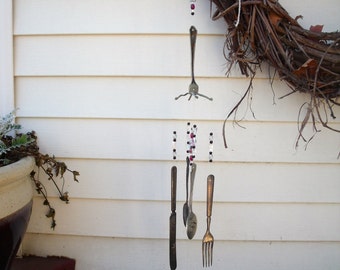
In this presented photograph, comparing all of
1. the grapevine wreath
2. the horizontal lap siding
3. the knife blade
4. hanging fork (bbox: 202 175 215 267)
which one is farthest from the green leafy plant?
the grapevine wreath

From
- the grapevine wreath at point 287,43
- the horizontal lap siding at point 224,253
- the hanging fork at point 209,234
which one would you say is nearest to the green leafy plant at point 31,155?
the horizontal lap siding at point 224,253

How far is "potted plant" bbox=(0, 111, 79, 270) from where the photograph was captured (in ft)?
3.85

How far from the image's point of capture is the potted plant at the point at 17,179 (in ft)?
3.85

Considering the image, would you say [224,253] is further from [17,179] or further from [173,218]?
[17,179]

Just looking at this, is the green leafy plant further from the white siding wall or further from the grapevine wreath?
the grapevine wreath

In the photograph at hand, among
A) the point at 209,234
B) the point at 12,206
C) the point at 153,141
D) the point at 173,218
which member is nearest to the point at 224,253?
the point at 209,234

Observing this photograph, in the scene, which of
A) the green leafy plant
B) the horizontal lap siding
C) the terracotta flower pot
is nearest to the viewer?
the terracotta flower pot

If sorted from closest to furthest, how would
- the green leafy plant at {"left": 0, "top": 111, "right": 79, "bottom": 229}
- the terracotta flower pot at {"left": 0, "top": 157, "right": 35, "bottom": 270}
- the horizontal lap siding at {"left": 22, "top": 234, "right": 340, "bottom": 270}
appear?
the terracotta flower pot at {"left": 0, "top": 157, "right": 35, "bottom": 270} < the green leafy plant at {"left": 0, "top": 111, "right": 79, "bottom": 229} < the horizontal lap siding at {"left": 22, "top": 234, "right": 340, "bottom": 270}

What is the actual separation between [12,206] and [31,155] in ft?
0.73

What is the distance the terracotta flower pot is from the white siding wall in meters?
0.24

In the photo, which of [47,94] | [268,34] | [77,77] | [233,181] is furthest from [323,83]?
[47,94]

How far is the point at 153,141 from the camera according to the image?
144 centimetres

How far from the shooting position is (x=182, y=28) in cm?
139

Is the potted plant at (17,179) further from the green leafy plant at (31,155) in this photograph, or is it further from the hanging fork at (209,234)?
the hanging fork at (209,234)
